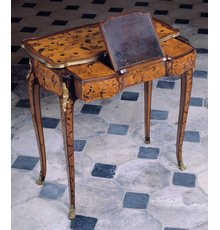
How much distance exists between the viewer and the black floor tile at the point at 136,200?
1.87 meters

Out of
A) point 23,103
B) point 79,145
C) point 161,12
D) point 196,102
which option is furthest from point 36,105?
point 161,12

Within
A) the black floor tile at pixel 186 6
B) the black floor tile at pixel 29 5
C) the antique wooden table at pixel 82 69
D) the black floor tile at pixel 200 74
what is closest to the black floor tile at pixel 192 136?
the antique wooden table at pixel 82 69

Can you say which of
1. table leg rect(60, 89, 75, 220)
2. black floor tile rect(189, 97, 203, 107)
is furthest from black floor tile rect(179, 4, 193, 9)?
table leg rect(60, 89, 75, 220)

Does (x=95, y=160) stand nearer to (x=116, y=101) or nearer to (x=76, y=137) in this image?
(x=76, y=137)

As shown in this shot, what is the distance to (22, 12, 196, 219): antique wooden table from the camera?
1.44 meters

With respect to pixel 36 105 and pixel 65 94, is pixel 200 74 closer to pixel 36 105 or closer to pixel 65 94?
pixel 36 105

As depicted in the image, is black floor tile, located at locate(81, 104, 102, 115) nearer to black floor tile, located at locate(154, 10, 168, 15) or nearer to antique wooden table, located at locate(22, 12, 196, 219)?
antique wooden table, located at locate(22, 12, 196, 219)

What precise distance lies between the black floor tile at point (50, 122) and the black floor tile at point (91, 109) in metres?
0.23

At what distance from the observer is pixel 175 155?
7.30 ft

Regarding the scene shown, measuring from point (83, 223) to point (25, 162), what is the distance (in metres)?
0.65

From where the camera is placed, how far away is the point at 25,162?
2.22 m

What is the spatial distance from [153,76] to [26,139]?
1.20m

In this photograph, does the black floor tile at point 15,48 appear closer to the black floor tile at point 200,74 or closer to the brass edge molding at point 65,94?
the black floor tile at point 200,74

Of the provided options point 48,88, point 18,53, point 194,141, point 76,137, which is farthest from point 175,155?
point 18,53
